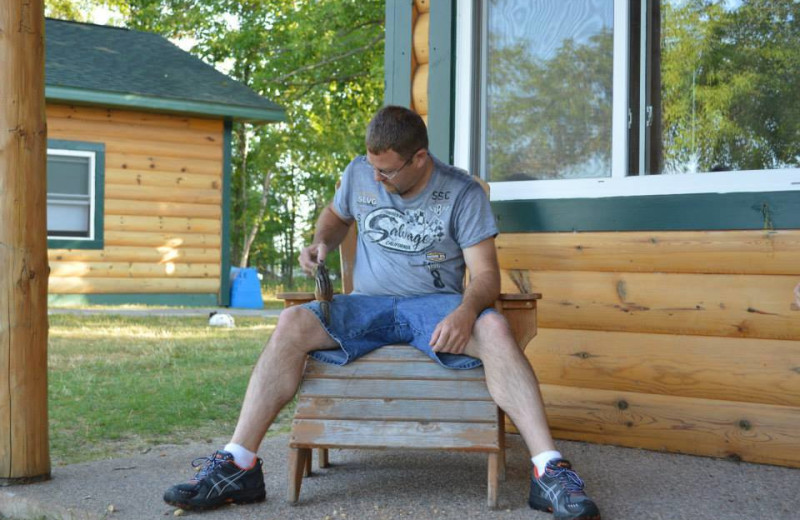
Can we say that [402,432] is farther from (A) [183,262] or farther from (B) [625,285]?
(A) [183,262]

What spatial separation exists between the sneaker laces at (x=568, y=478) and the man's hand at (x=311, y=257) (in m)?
1.06

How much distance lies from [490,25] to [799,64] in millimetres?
1366

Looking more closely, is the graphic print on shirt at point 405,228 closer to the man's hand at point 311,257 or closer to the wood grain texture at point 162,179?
the man's hand at point 311,257

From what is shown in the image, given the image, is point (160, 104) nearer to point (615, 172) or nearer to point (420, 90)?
point (420, 90)

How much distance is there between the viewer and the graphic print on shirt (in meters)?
3.19

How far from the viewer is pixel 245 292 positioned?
38.4ft

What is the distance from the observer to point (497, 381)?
2.82 m

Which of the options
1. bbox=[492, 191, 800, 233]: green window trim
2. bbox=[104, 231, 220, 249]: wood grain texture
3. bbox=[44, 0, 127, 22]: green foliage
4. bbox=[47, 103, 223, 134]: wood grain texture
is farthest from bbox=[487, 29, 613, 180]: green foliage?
bbox=[44, 0, 127, 22]: green foliage

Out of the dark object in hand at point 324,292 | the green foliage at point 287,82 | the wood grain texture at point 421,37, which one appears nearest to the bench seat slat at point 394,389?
the dark object in hand at point 324,292

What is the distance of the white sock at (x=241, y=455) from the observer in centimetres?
276

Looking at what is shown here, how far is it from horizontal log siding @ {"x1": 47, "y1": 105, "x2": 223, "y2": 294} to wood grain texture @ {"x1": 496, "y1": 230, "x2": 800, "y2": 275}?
7.72 m

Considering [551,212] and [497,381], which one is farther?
[551,212]

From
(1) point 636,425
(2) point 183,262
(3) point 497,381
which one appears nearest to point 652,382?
(1) point 636,425

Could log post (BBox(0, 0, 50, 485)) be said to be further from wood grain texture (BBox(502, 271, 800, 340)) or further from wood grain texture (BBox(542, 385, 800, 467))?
wood grain texture (BBox(542, 385, 800, 467))
